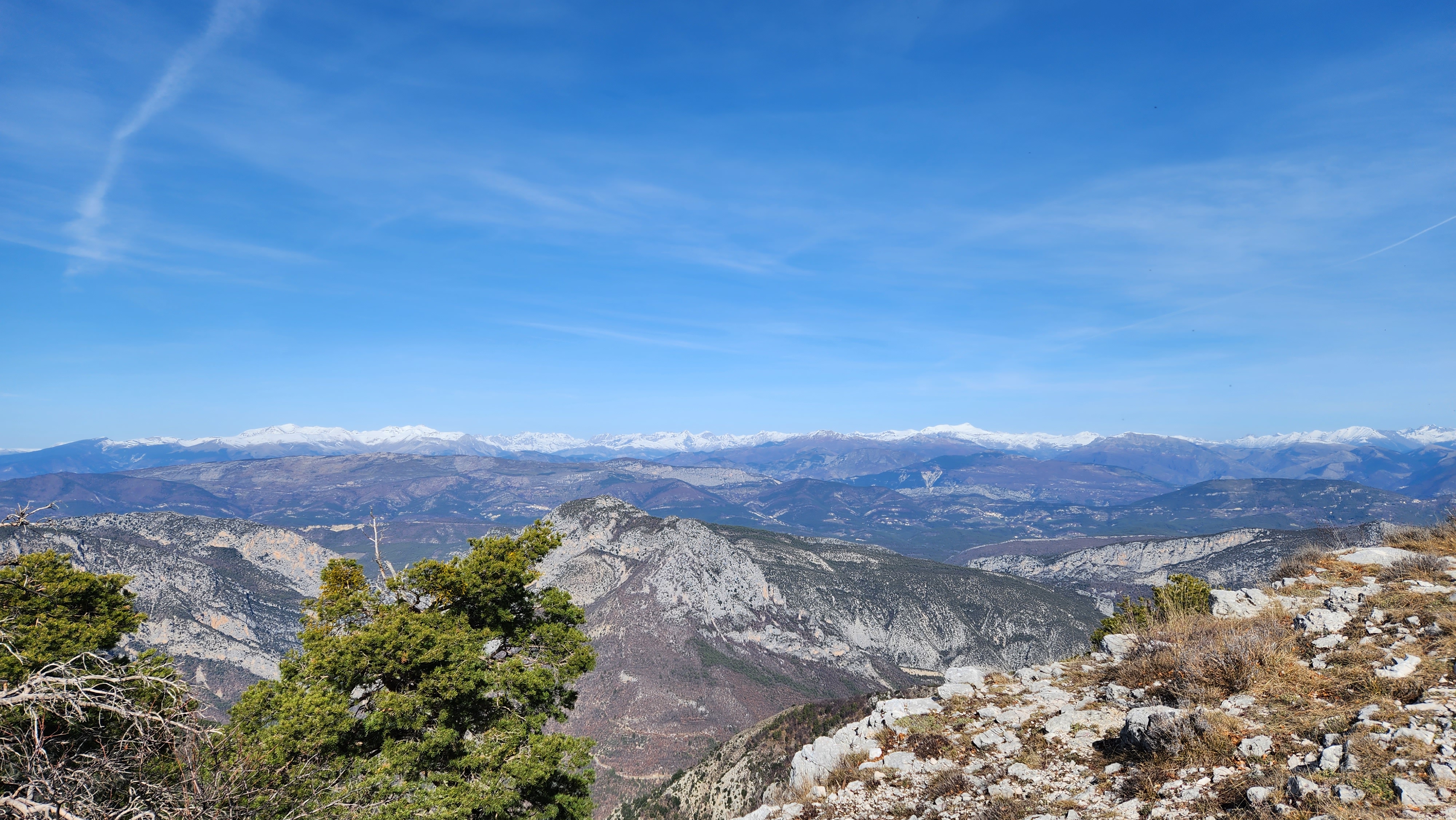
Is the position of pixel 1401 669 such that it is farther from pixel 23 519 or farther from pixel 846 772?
pixel 23 519

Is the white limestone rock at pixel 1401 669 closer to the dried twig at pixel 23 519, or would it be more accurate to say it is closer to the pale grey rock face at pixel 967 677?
the pale grey rock face at pixel 967 677

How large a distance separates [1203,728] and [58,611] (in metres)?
37.1

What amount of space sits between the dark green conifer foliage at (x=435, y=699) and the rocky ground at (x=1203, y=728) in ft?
36.5

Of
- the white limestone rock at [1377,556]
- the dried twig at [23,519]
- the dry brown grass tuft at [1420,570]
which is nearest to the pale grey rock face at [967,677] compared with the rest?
the dry brown grass tuft at [1420,570]

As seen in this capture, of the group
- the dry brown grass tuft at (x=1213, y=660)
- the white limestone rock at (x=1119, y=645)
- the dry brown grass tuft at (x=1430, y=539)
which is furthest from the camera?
the dry brown grass tuft at (x=1430, y=539)

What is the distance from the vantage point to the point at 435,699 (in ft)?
72.3

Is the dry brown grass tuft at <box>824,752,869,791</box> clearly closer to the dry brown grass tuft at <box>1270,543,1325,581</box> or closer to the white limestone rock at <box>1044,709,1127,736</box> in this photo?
the white limestone rock at <box>1044,709,1127,736</box>

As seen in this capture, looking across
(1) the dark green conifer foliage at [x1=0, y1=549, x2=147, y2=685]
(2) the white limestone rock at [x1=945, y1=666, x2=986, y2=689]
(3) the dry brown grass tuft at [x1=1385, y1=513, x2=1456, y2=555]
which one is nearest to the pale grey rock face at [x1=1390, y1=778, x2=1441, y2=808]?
(2) the white limestone rock at [x1=945, y1=666, x2=986, y2=689]

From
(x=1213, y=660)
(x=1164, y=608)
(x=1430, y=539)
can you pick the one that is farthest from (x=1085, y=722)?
(x=1430, y=539)

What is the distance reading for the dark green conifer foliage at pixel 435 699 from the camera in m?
18.7

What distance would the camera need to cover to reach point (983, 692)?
16625 millimetres

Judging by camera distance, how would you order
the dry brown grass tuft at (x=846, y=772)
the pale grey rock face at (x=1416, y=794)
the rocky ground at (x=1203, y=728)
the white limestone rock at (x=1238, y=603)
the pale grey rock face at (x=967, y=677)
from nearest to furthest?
the pale grey rock face at (x=1416, y=794), the rocky ground at (x=1203, y=728), the dry brown grass tuft at (x=846, y=772), the pale grey rock face at (x=967, y=677), the white limestone rock at (x=1238, y=603)

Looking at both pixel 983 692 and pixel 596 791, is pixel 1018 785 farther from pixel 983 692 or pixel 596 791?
pixel 596 791

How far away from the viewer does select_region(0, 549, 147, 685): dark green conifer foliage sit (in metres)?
20.8
